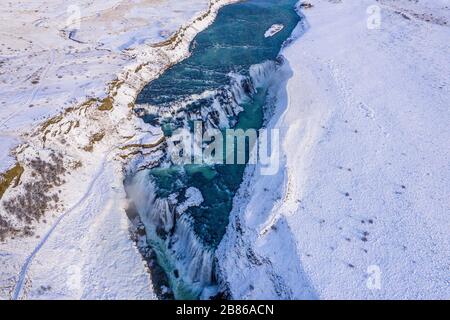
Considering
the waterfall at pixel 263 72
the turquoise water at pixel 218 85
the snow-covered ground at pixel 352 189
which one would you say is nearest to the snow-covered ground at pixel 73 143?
the turquoise water at pixel 218 85

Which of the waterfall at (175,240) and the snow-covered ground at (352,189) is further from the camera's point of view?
the waterfall at (175,240)

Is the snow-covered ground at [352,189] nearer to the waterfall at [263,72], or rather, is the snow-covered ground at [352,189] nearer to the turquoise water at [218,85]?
the turquoise water at [218,85]

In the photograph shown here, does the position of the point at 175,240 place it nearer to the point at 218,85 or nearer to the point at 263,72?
the point at 218,85

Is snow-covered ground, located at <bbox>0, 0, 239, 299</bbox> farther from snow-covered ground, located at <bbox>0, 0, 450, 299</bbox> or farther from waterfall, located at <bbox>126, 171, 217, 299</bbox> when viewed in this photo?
waterfall, located at <bbox>126, 171, 217, 299</bbox>

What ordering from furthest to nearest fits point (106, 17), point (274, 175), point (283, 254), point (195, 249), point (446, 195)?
point (106, 17) → point (274, 175) → point (446, 195) → point (195, 249) → point (283, 254)

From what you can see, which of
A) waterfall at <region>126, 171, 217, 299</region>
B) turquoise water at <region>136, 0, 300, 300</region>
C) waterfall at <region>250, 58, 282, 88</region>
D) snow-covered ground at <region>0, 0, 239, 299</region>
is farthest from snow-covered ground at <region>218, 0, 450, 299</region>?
snow-covered ground at <region>0, 0, 239, 299</region>
